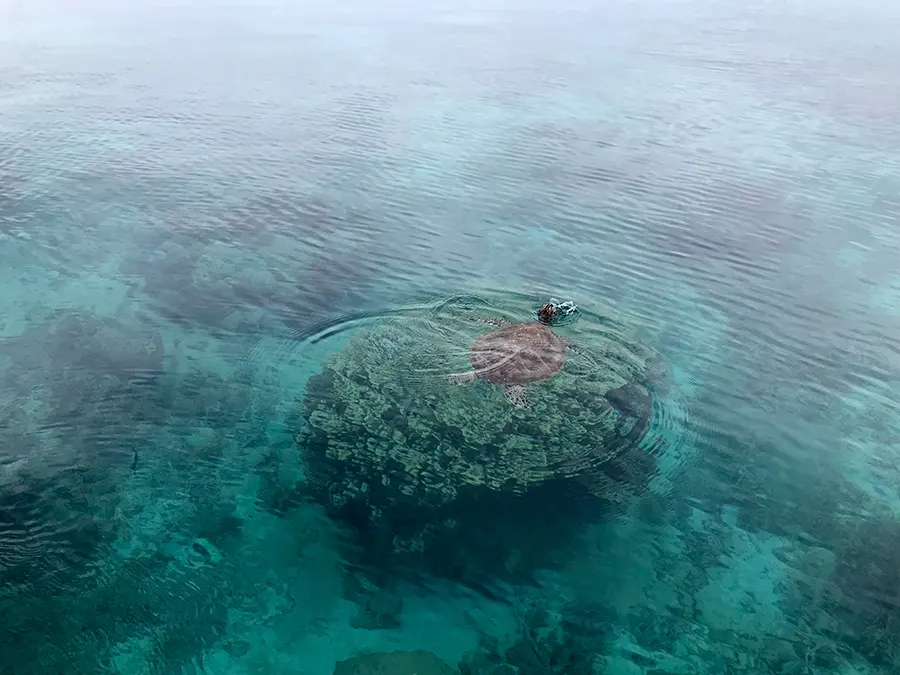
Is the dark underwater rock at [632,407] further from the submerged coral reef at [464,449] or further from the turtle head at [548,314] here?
the turtle head at [548,314]

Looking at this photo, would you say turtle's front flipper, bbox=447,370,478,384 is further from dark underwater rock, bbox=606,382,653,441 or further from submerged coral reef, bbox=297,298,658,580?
dark underwater rock, bbox=606,382,653,441

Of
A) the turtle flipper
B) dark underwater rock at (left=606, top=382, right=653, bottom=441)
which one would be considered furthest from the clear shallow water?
the turtle flipper

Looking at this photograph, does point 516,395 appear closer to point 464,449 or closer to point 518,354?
point 518,354

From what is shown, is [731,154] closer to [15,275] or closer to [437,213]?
[437,213]

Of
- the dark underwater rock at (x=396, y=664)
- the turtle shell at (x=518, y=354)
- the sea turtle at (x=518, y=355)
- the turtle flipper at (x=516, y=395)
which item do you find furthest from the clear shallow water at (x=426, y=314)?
the turtle shell at (x=518, y=354)

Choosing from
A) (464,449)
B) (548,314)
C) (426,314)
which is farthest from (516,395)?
(426,314)

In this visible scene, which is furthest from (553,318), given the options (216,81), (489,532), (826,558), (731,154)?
(216,81)
